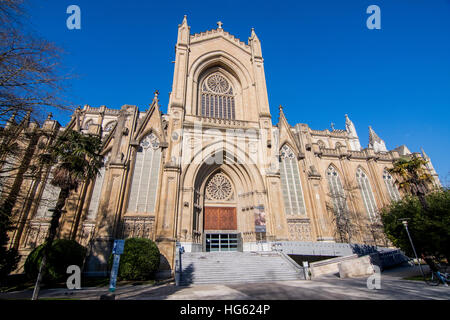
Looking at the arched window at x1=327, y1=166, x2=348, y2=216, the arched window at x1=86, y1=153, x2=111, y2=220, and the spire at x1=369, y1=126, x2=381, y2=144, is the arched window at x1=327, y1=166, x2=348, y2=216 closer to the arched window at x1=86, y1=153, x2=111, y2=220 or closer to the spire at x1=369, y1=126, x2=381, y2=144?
the arched window at x1=86, y1=153, x2=111, y2=220

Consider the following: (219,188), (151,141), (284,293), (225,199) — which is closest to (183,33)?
(151,141)

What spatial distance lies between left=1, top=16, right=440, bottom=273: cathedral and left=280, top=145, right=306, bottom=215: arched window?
0.11 m

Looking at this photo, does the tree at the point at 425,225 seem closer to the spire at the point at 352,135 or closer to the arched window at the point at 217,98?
the arched window at the point at 217,98

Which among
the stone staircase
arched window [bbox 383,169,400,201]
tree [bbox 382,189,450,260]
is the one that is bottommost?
the stone staircase

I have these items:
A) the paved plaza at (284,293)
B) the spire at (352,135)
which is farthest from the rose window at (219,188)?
the spire at (352,135)

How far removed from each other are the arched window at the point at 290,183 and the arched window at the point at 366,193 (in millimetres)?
9939

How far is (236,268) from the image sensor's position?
14.2 meters

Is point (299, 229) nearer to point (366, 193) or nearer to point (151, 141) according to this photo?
point (366, 193)

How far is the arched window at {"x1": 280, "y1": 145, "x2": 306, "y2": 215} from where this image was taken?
837 inches

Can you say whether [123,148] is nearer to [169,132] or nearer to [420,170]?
[169,132]

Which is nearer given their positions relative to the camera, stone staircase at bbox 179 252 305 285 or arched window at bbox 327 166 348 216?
stone staircase at bbox 179 252 305 285

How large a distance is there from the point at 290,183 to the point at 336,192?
24.0 feet

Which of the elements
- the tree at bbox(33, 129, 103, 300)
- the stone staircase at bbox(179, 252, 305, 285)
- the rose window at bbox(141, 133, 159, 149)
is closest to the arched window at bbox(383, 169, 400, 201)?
the stone staircase at bbox(179, 252, 305, 285)

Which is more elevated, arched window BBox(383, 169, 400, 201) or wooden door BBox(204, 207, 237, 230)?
arched window BBox(383, 169, 400, 201)
